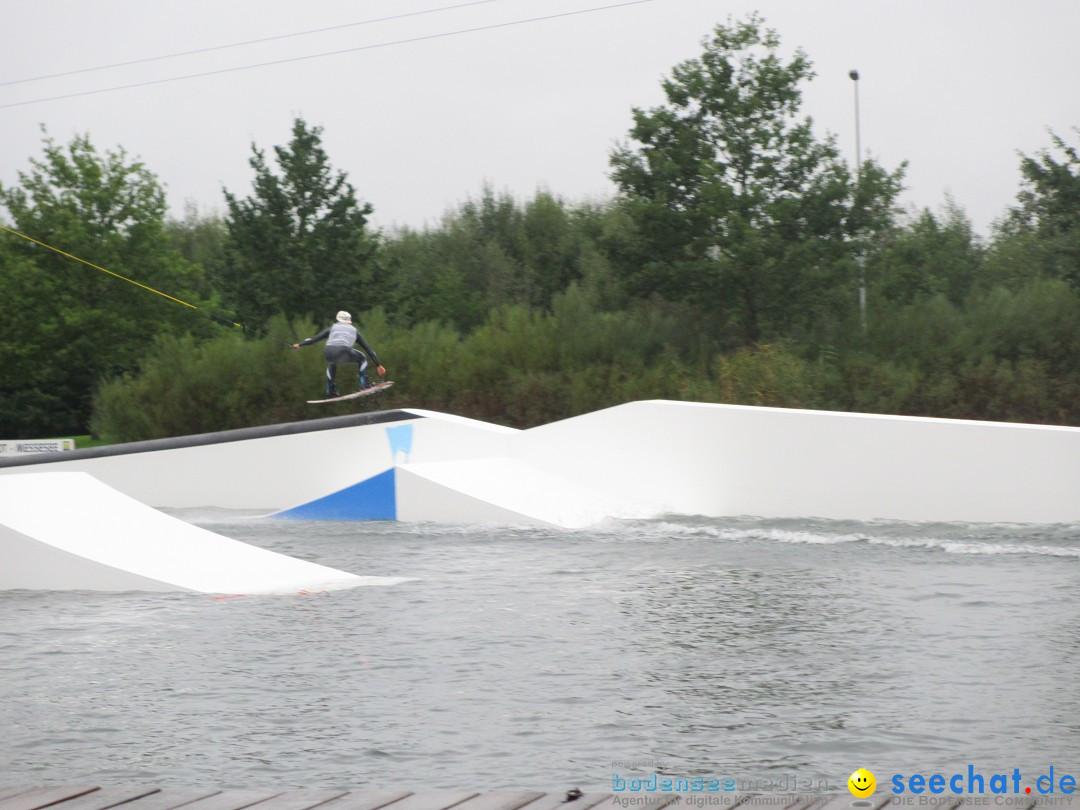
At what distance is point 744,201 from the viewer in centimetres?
2628

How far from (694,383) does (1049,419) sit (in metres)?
6.72

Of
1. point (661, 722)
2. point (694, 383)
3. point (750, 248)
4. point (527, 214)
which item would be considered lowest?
point (661, 722)

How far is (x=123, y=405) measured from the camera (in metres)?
26.9

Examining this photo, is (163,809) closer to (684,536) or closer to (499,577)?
(499,577)

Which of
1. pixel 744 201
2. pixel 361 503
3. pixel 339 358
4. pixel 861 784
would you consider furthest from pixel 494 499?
pixel 744 201

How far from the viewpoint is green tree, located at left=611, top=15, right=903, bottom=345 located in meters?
26.1

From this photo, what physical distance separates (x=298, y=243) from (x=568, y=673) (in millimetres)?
26851

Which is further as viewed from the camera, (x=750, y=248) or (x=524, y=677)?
(x=750, y=248)

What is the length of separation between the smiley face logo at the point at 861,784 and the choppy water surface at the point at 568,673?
0.20 metres

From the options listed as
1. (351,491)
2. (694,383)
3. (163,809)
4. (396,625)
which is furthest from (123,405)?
(163,809)

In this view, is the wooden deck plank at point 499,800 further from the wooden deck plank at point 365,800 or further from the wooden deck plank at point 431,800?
the wooden deck plank at point 365,800

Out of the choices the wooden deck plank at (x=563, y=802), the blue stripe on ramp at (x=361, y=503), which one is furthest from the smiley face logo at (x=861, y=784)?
the blue stripe on ramp at (x=361, y=503)

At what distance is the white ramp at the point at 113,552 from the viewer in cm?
882

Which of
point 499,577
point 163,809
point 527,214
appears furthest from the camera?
point 527,214
